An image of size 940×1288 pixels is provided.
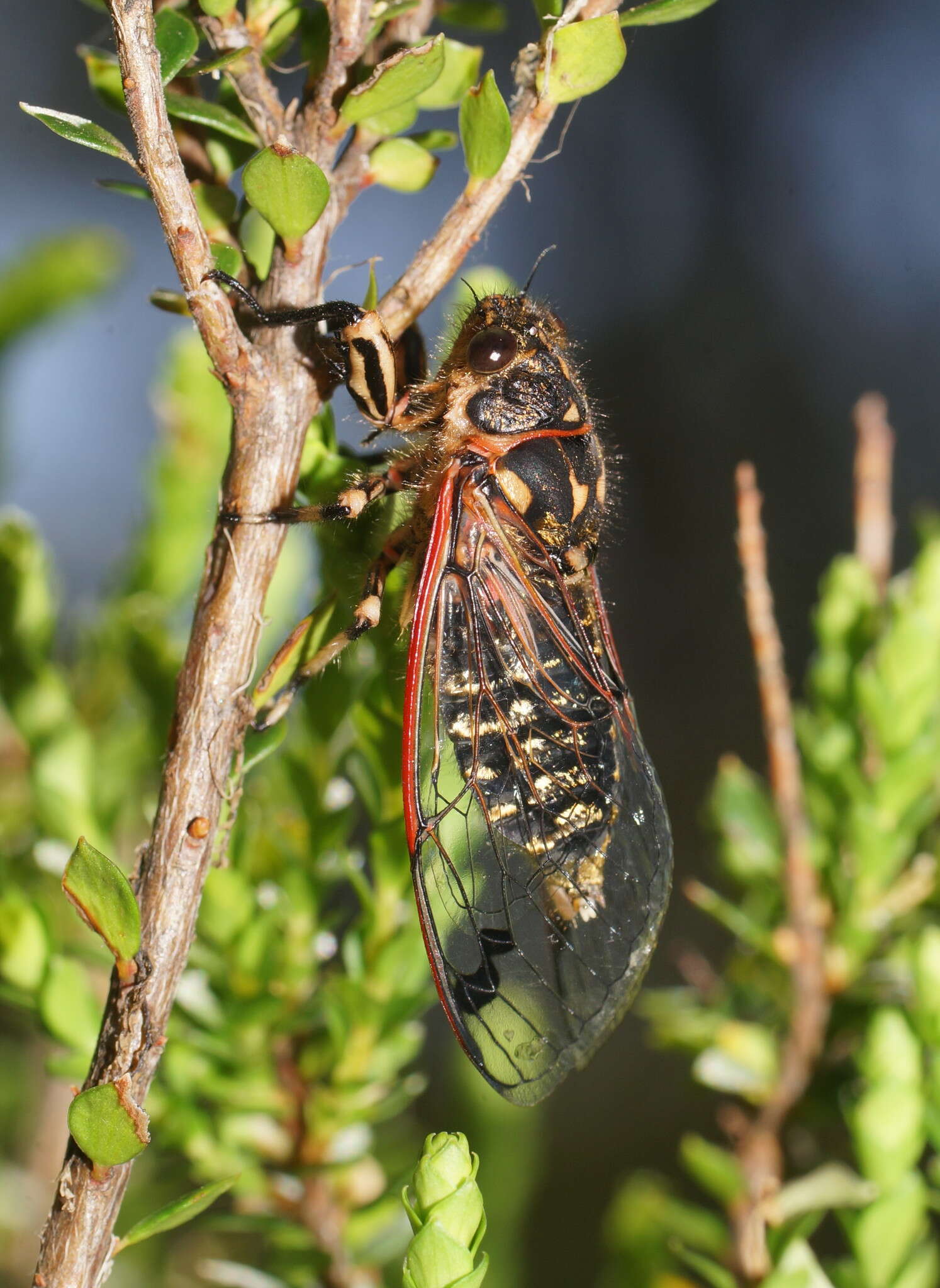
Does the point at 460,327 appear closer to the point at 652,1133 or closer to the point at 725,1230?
the point at 725,1230

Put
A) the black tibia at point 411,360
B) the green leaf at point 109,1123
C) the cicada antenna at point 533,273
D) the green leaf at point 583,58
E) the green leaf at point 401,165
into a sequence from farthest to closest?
the cicada antenna at point 533,273
the black tibia at point 411,360
the green leaf at point 401,165
the green leaf at point 583,58
the green leaf at point 109,1123

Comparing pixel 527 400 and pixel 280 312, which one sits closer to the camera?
pixel 280 312

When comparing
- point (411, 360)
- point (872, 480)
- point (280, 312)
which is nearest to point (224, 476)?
point (280, 312)

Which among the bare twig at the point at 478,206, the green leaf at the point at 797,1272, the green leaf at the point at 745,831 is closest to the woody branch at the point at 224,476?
the bare twig at the point at 478,206

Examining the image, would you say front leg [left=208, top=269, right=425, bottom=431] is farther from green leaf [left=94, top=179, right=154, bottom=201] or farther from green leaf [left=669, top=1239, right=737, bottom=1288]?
green leaf [left=669, top=1239, right=737, bottom=1288]

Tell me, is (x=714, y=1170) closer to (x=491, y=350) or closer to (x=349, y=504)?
(x=349, y=504)

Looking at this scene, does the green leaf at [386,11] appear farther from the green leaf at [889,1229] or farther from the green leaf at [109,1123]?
the green leaf at [889,1229]
